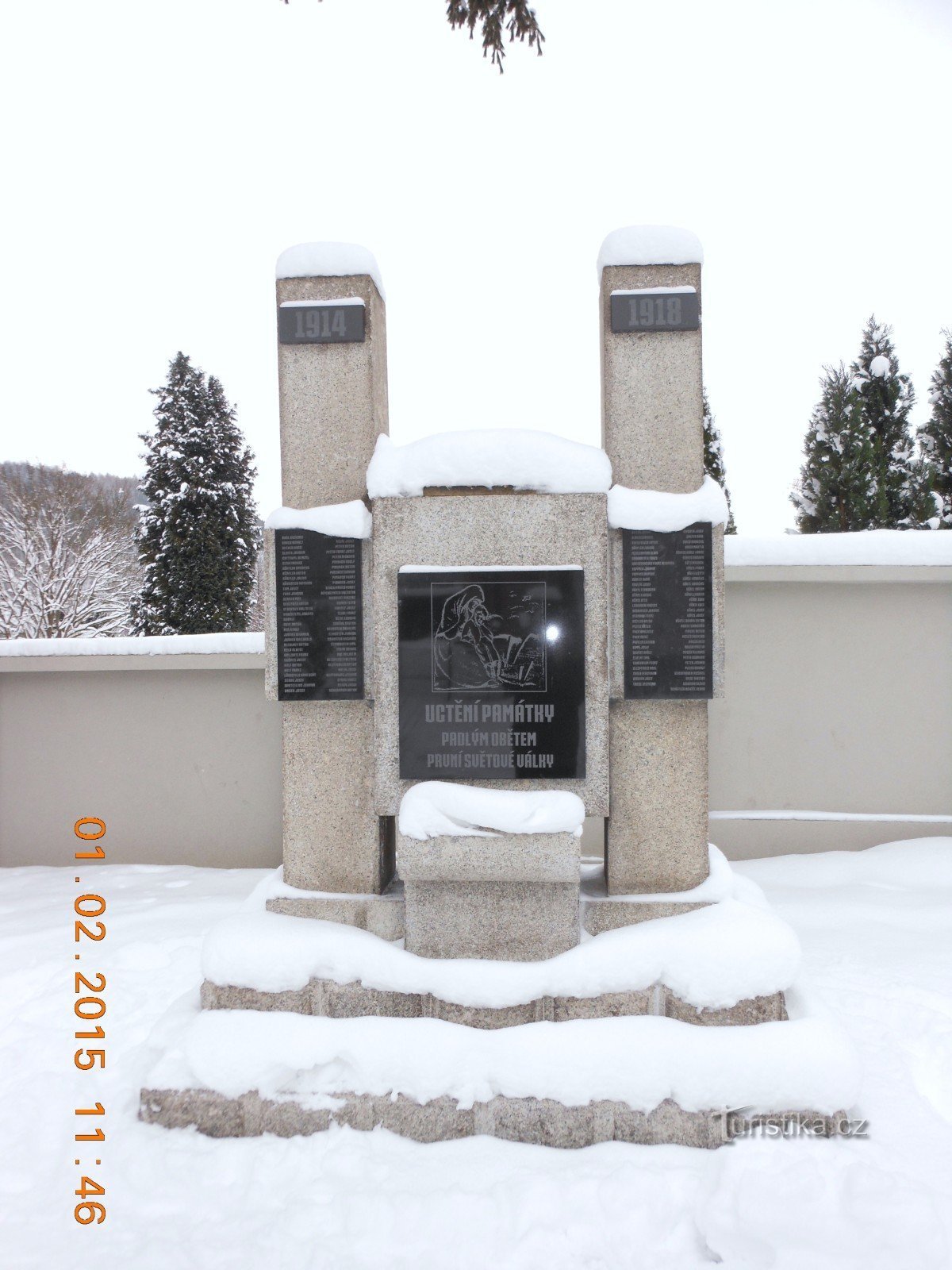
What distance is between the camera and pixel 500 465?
322 cm

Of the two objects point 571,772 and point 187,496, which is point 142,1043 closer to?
point 571,772

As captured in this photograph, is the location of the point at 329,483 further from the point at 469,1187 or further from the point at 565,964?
the point at 469,1187

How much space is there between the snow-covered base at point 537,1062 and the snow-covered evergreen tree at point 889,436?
1574 cm

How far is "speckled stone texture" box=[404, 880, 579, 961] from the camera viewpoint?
305 cm

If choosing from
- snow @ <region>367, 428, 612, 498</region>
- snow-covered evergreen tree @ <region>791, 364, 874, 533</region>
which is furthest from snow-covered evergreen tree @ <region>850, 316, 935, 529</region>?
snow @ <region>367, 428, 612, 498</region>

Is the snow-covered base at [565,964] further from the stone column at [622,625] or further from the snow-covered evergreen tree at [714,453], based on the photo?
the snow-covered evergreen tree at [714,453]

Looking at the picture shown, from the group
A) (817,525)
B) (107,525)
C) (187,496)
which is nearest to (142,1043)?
(187,496)

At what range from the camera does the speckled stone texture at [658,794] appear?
330 cm

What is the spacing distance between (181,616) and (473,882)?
13798mm

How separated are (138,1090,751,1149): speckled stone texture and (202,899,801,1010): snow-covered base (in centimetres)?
37

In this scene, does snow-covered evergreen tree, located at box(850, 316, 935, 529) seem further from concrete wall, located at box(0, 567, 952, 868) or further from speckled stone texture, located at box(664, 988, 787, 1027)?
speckled stone texture, located at box(664, 988, 787, 1027)

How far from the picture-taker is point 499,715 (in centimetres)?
320

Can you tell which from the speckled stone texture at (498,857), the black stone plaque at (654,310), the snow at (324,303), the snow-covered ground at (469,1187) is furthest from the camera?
the snow at (324,303)
